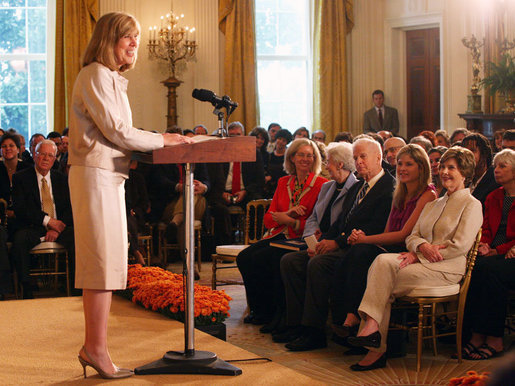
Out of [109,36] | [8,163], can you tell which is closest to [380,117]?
[8,163]

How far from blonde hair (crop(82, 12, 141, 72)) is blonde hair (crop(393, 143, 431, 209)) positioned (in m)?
2.08

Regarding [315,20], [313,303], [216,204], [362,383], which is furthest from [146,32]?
[362,383]

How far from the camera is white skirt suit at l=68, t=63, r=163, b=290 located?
276cm

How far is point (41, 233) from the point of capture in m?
5.92

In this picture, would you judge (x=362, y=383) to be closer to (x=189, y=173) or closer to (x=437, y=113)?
(x=189, y=173)

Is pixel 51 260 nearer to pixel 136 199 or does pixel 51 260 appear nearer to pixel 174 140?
pixel 136 199

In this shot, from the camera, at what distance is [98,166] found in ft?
9.20

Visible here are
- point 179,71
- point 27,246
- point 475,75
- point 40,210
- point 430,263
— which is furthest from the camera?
point 179,71

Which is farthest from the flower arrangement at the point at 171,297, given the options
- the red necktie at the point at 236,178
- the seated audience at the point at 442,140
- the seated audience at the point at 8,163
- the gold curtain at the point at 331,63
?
the gold curtain at the point at 331,63

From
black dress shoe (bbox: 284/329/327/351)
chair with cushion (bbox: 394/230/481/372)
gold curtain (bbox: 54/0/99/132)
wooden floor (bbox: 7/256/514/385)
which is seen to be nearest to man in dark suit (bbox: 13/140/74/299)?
wooden floor (bbox: 7/256/514/385)

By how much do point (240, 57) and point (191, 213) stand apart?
916 cm

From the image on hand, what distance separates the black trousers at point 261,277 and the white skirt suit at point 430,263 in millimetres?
1117

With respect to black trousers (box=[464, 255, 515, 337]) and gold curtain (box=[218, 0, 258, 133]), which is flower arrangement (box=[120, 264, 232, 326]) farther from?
gold curtain (box=[218, 0, 258, 133])

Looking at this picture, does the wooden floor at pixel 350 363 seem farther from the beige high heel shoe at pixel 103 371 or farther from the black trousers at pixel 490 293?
the beige high heel shoe at pixel 103 371
